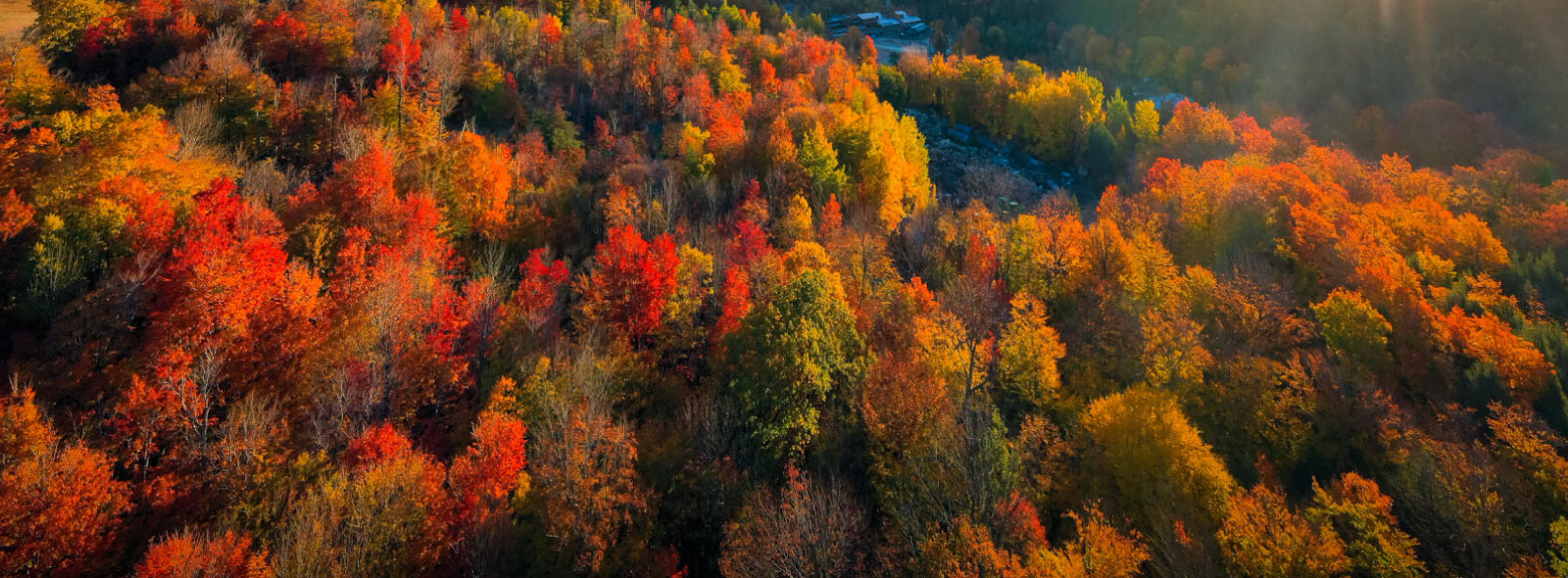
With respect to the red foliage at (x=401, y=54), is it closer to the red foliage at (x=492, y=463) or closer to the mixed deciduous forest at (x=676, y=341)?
the mixed deciduous forest at (x=676, y=341)

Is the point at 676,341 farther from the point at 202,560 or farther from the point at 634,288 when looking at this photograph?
the point at 202,560

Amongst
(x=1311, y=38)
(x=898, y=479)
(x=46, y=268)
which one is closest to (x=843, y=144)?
(x=898, y=479)

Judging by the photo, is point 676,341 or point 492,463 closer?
point 492,463

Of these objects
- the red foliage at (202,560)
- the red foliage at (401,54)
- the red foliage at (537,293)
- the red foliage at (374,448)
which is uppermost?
the red foliage at (401,54)

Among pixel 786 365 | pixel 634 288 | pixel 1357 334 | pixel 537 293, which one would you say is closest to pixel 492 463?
pixel 786 365

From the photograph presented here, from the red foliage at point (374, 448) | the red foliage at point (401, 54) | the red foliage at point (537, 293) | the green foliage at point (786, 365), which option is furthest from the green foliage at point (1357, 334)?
the red foliage at point (401, 54)

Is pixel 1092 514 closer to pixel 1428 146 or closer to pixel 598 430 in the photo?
pixel 598 430

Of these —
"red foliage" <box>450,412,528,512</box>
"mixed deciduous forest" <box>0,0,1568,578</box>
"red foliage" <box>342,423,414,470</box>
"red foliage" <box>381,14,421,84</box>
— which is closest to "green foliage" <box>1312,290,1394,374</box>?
"mixed deciduous forest" <box>0,0,1568,578</box>

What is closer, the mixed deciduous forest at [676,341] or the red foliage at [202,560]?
the red foliage at [202,560]
